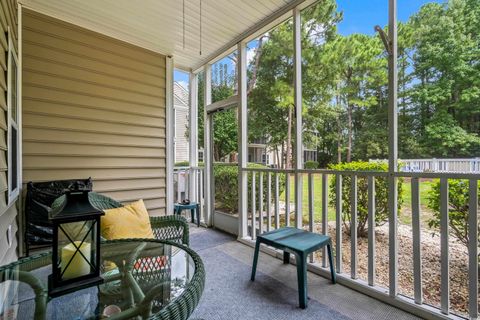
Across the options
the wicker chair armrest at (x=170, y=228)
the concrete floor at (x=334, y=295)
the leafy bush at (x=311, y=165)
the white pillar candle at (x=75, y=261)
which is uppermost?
the leafy bush at (x=311, y=165)

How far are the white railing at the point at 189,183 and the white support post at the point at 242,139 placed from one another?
1.29 meters

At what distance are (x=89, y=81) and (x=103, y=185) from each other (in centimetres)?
132

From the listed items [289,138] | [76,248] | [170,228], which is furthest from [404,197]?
[76,248]

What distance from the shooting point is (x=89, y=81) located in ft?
10.2

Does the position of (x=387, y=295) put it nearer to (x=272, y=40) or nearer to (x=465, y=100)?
(x=465, y=100)

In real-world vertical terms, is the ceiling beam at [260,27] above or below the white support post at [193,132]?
above

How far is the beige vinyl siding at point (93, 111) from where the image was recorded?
107 inches

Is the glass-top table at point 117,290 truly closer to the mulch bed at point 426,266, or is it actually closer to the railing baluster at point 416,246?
the railing baluster at point 416,246

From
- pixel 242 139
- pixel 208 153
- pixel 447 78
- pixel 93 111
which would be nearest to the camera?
pixel 447 78

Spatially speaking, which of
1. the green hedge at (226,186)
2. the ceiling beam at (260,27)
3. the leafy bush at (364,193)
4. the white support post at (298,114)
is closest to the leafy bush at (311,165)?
the white support post at (298,114)

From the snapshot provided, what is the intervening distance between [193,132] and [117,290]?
3667 millimetres

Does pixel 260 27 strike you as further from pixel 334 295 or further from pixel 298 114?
pixel 334 295

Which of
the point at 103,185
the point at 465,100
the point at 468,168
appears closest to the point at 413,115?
the point at 465,100

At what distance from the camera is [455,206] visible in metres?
1.89
